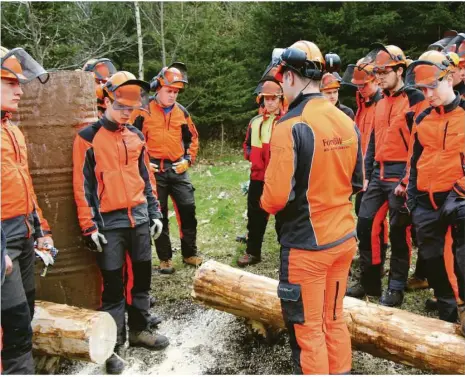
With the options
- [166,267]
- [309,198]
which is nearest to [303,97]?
[309,198]

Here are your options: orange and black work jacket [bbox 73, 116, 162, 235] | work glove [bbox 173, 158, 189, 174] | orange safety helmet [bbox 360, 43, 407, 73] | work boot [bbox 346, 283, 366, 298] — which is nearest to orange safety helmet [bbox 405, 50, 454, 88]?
orange safety helmet [bbox 360, 43, 407, 73]

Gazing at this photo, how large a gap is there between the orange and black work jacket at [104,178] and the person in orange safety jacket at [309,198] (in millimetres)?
1556

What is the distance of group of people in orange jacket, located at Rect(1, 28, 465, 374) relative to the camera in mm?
3365

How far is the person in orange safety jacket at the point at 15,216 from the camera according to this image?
337 centimetres

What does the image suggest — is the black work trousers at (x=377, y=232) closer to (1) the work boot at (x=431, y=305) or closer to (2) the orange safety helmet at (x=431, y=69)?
(1) the work boot at (x=431, y=305)

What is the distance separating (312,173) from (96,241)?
7.00 ft

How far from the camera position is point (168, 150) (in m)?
6.66

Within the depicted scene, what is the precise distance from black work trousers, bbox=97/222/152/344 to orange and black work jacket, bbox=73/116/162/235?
14 centimetres

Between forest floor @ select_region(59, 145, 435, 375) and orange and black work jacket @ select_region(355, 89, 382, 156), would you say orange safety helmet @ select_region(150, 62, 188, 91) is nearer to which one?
orange and black work jacket @ select_region(355, 89, 382, 156)


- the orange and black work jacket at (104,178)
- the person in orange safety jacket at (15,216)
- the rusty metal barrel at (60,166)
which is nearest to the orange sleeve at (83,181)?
the orange and black work jacket at (104,178)

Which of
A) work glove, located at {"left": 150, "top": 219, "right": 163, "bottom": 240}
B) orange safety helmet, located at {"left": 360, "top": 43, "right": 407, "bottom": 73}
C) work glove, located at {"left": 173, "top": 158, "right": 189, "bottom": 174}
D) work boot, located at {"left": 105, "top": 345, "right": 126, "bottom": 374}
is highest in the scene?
orange safety helmet, located at {"left": 360, "top": 43, "right": 407, "bottom": 73}

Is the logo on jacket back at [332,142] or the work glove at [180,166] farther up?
the logo on jacket back at [332,142]

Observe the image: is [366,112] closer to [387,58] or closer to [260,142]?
[387,58]

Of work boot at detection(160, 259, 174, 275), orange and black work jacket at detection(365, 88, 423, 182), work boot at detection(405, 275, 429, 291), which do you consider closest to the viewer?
orange and black work jacket at detection(365, 88, 423, 182)
